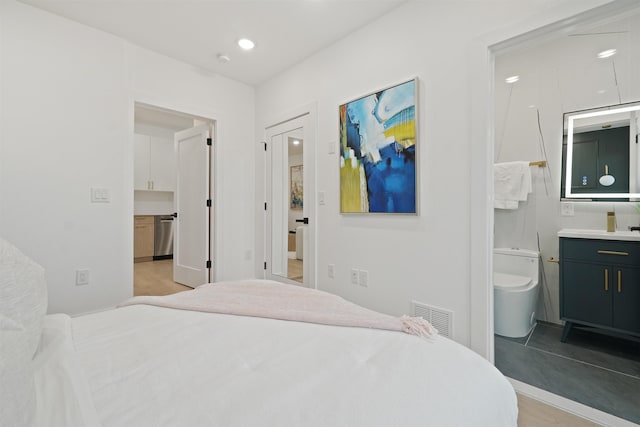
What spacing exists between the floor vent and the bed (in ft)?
3.44

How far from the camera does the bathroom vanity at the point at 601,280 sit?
205 cm

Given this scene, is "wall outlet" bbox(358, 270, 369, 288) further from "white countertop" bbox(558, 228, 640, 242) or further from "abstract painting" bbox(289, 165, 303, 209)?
"white countertop" bbox(558, 228, 640, 242)

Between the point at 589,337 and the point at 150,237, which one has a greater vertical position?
the point at 150,237

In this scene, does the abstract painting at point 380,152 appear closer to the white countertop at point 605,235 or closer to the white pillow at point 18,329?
the white countertop at point 605,235

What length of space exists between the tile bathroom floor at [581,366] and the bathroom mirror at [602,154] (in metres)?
1.16

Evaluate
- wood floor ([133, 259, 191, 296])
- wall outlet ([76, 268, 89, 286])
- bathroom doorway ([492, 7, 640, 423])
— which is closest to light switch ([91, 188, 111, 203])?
wall outlet ([76, 268, 89, 286])

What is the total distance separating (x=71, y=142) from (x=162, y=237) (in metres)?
3.71

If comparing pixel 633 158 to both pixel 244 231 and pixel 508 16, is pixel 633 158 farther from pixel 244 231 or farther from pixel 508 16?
pixel 244 231

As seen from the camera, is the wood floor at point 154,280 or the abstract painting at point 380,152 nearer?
the abstract painting at point 380,152

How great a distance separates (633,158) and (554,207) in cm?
63

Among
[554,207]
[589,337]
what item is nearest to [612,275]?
[589,337]

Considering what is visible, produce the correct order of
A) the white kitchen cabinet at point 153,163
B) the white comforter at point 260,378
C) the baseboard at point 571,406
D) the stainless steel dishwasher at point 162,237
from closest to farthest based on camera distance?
1. the white comforter at point 260,378
2. the baseboard at point 571,406
3. the white kitchen cabinet at point 153,163
4. the stainless steel dishwasher at point 162,237

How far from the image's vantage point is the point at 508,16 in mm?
1747

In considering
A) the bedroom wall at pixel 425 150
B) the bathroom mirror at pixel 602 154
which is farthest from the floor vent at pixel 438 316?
the bathroom mirror at pixel 602 154
